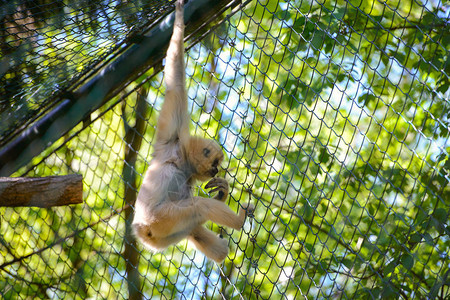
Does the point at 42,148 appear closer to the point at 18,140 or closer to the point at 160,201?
the point at 18,140

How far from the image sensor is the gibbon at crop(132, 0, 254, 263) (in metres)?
3.18

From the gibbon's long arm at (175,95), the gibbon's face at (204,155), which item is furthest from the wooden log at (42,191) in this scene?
the gibbon's face at (204,155)

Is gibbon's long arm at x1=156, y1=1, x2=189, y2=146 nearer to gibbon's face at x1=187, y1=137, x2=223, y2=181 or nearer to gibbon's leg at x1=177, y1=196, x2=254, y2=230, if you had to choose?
gibbon's face at x1=187, y1=137, x2=223, y2=181

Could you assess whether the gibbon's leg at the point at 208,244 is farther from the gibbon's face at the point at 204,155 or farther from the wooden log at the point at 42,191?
the wooden log at the point at 42,191

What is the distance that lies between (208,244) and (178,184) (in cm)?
46

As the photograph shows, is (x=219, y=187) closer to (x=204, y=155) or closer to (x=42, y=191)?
(x=204, y=155)

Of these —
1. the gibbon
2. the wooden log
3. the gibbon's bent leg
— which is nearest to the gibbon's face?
the gibbon

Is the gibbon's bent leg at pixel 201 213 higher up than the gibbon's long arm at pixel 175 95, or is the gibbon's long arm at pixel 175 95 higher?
the gibbon's long arm at pixel 175 95

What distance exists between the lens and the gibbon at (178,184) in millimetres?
3180

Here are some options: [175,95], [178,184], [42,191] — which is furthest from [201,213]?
[42,191]

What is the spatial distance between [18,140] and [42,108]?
274 millimetres

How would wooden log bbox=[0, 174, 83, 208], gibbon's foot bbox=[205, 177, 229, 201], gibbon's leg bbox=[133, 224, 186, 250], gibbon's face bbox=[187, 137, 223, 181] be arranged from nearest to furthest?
wooden log bbox=[0, 174, 83, 208] < gibbon's leg bbox=[133, 224, 186, 250] < gibbon's foot bbox=[205, 177, 229, 201] < gibbon's face bbox=[187, 137, 223, 181]

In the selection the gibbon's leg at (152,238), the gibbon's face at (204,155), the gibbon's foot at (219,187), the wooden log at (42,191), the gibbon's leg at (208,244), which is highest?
the gibbon's face at (204,155)

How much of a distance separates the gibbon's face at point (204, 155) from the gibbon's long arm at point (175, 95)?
0.30 ft
